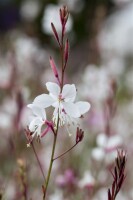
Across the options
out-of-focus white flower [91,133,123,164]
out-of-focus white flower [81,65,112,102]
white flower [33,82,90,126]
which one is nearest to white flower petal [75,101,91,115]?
white flower [33,82,90,126]

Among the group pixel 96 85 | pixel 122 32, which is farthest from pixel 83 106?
pixel 122 32

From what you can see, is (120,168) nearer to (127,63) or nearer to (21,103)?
(21,103)

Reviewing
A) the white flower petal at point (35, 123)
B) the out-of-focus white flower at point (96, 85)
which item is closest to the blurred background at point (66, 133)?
the out-of-focus white flower at point (96, 85)

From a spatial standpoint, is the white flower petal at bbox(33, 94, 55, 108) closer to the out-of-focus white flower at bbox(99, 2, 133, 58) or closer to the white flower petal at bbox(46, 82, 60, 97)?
the white flower petal at bbox(46, 82, 60, 97)

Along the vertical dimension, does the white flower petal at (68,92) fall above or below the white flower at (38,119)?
above

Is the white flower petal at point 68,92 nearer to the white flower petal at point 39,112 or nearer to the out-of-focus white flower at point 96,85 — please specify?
the white flower petal at point 39,112

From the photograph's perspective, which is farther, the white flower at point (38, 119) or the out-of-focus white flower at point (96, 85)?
the out-of-focus white flower at point (96, 85)
